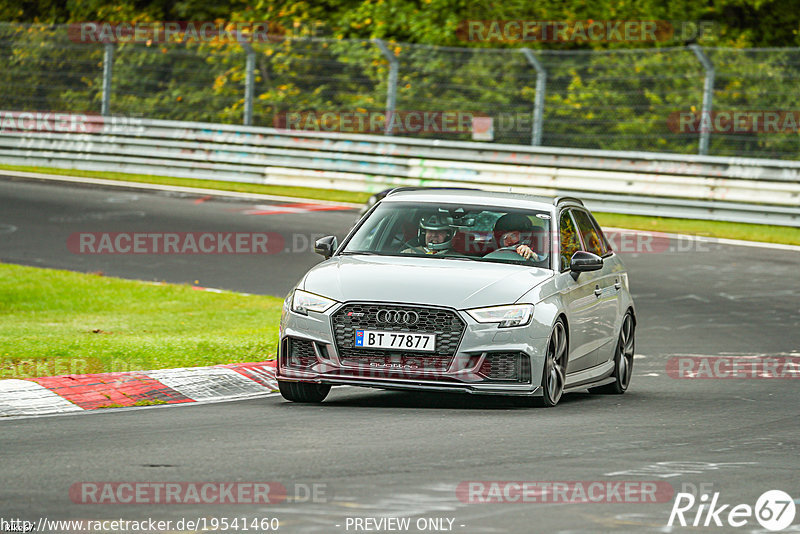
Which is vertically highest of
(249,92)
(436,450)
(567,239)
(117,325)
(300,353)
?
(249,92)

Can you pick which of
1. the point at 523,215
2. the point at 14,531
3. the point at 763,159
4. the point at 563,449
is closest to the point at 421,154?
the point at 763,159

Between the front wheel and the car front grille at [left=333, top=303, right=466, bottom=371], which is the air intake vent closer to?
the car front grille at [left=333, top=303, right=466, bottom=371]

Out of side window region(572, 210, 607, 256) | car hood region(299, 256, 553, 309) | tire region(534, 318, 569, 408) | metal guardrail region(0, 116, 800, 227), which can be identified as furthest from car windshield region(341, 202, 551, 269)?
metal guardrail region(0, 116, 800, 227)

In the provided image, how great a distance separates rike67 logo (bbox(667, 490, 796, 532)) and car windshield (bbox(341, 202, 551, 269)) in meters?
3.97

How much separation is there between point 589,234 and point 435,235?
174 centimetres

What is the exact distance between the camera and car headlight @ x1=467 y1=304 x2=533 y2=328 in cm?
984

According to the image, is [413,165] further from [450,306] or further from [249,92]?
[450,306]

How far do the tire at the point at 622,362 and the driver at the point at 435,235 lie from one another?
6.08ft

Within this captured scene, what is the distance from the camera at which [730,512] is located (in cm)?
675

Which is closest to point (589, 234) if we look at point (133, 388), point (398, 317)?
point (398, 317)

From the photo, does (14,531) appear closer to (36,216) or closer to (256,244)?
(256,244)

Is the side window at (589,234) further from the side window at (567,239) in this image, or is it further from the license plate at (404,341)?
the license plate at (404,341)

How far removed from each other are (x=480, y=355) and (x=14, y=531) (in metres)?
4.34

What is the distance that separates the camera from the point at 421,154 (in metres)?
28.2
